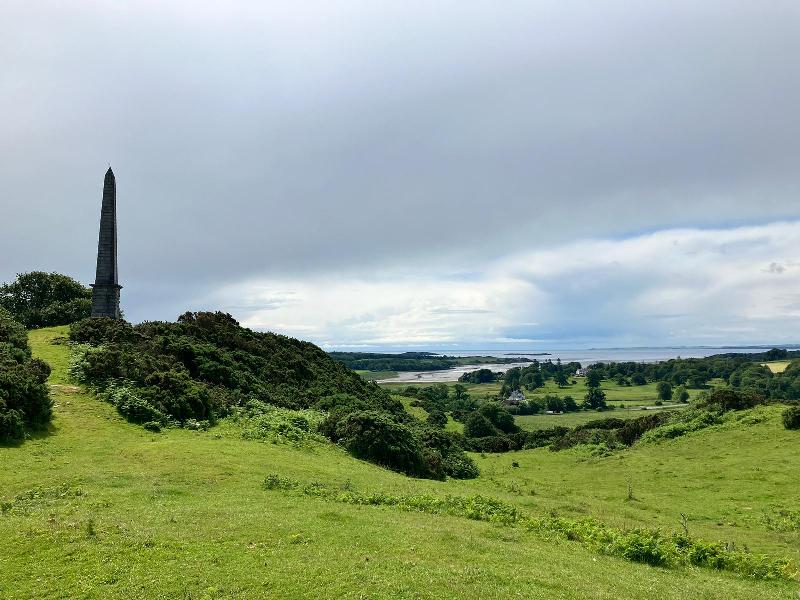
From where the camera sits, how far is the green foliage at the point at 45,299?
57.9m

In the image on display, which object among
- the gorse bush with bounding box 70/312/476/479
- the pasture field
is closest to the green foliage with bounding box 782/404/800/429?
the gorse bush with bounding box 70/312/476/479

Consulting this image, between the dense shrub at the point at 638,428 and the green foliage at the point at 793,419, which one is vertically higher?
the green foliage at the point at 793,419

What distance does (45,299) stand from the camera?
62.6m

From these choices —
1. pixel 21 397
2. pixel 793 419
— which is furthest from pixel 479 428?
pixel 21 397

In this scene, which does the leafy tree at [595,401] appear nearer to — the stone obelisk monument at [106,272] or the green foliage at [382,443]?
the green foliage at [382,443]

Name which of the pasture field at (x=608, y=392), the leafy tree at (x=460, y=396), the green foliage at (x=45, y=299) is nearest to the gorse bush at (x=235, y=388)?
the green foliage at (x=45, y=299)

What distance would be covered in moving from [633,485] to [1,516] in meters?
34.3

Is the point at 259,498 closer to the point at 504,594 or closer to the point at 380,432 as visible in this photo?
the point at 504,594

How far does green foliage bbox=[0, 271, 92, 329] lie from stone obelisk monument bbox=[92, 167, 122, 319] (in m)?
10.0

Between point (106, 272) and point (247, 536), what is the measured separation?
44.8 m

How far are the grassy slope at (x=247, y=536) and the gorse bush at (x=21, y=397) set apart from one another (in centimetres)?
99

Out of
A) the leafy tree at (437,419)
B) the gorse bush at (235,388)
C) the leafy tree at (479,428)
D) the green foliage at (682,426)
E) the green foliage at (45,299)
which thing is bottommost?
the leafy tree at (479,428)

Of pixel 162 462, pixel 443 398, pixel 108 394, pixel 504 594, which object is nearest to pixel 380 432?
pixel 162 462

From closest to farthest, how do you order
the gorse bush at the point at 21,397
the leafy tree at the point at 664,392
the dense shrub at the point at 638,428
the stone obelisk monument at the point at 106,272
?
the gorse bush at the point at 21,397
the stone obelisk monument at the point at 106,272
the dense shrub at the point at 638,428
the leafy tree at the point at 664,392
